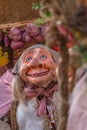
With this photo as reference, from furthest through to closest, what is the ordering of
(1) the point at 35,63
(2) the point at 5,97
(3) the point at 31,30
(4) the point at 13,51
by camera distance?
(4) the point at 13,51, (3) the point at 31,30, (2) the point at 5,97, (1) the point at 35,63

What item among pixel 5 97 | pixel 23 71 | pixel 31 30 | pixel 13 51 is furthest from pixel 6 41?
pixel 23 71

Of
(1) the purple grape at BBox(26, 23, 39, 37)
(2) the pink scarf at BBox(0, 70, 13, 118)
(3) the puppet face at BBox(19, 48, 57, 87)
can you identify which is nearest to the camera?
(3) the puppet face at BBox(19, 48, 57, 87)

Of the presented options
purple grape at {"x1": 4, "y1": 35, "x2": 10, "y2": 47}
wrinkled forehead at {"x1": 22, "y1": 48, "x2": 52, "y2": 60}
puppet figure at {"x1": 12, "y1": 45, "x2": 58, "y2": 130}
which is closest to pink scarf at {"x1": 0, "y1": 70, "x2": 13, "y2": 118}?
puppet figure at {"x1": 12, "y1": 45, "x2": 58, "y2": 130}

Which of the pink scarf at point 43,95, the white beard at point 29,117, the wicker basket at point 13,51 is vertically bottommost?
the white beard at point 29,117

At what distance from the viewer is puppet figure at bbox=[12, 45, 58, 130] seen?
6.22 feet

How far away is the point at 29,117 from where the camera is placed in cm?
192

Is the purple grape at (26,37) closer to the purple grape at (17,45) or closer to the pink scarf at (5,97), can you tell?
the purple grape at (17,45)

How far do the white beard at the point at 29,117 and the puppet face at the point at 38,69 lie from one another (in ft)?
0.36

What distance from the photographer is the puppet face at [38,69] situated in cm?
189

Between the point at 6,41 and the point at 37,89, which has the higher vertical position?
the point at 6,41

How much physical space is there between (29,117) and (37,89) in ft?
0.43

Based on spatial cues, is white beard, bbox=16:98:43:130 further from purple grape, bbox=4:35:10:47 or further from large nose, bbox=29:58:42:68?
purple grape, bbox=4:35:10:47

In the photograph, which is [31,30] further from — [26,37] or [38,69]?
[38,69]

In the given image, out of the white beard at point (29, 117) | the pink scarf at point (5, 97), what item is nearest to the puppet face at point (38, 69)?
the white beard at point (29, 117)
